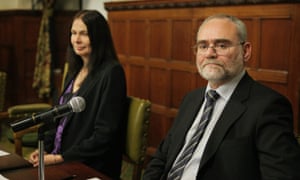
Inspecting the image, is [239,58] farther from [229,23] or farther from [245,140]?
[245,140]

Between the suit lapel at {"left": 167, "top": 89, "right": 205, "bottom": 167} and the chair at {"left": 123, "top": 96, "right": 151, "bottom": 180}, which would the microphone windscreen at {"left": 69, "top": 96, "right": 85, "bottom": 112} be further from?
the chair at {"left": 123, "top": 96, "right": 151, "bottom": 180}

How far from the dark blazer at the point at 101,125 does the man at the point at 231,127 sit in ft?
1.56

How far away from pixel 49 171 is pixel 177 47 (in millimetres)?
2165

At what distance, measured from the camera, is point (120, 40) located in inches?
172

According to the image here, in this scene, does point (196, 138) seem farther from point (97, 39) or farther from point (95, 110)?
point (97, 39)

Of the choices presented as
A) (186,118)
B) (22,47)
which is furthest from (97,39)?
(22,47)

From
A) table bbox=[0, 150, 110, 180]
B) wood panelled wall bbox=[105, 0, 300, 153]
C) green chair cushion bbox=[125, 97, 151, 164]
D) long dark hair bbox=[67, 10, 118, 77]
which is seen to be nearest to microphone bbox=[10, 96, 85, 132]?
table bbox=[0, 150, 110, 180]

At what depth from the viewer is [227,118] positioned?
1641mm

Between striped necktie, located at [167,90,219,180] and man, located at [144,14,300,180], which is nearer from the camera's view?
man, located at [144,14,300,180]

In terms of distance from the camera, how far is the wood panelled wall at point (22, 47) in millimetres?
5238

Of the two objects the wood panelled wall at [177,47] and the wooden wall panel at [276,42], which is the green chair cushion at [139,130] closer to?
the wood panelled wall at [177,47]

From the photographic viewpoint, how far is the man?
1.49 m

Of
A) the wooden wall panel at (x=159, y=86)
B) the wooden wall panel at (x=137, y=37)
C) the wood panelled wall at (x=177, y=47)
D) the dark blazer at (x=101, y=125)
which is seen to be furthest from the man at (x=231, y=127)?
the wooden wall panel at (x=137, y=37)

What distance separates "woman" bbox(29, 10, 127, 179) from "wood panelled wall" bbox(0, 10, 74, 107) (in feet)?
9.38
